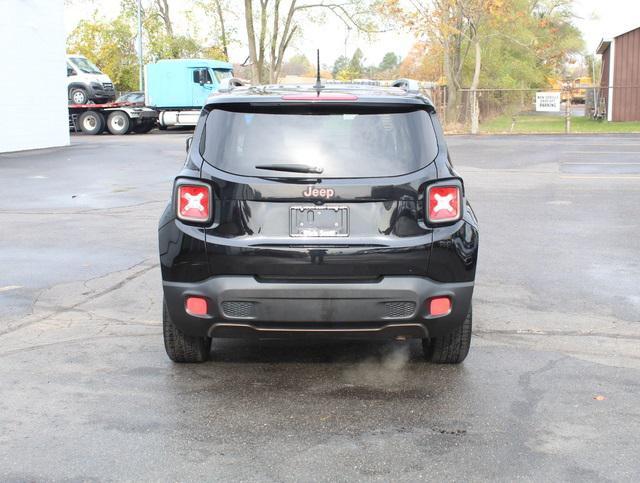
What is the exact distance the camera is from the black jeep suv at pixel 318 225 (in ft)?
16.0

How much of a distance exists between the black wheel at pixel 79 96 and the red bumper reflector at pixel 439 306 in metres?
39.7

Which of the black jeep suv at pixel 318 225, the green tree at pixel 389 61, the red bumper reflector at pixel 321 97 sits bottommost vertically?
the black jeep suv at pixel 318 225

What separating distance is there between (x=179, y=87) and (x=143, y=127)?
8.24 ft

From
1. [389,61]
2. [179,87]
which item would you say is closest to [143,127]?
[179,87]

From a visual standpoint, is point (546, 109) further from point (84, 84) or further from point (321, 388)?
point (321, 388)

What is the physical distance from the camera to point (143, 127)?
4347 centimetres

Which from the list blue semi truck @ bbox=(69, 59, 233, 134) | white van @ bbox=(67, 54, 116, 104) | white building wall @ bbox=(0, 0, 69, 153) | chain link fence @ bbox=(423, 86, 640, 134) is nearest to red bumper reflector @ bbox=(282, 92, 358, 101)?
white building wall @ bbox=(0, 0, 69, 153)

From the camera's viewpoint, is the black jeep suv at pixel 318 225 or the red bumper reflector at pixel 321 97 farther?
the red bumper reflector at pixel 321 97

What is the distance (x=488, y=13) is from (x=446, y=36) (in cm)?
279

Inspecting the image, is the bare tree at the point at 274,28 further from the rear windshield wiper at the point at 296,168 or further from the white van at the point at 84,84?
the rear windshield wiper at the point at 296,168

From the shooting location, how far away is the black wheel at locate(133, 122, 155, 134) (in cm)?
4309

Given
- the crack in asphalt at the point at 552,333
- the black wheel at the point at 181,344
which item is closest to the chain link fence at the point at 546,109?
the crack in asphalt at the point at 552,333

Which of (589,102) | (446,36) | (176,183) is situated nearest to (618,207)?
(176,183)

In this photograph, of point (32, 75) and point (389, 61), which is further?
point (389, 61)
